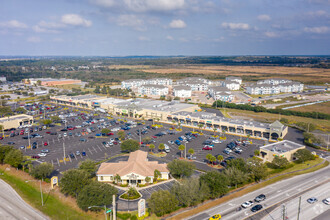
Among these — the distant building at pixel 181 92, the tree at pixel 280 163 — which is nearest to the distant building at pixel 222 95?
the distant building at pixel 181 92

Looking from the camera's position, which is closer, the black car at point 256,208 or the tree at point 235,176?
the black car at point 256,208

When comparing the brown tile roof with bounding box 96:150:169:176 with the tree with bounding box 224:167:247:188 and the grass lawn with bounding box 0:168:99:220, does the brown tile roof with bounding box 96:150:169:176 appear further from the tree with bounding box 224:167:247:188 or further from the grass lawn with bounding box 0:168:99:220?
the tree with bounding box 224:167:247:188

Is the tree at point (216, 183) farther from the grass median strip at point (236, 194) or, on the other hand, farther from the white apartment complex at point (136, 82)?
the white apartment complex at point (136, 82)

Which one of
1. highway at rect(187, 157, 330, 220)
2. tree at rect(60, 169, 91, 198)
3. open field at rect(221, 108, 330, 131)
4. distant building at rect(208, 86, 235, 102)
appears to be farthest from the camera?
distant building at rect(208, 86, 235, 102)

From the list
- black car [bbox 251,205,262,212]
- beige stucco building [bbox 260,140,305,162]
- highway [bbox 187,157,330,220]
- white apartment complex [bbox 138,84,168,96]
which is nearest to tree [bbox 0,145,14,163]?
highway [bbox 187,157,330,220]

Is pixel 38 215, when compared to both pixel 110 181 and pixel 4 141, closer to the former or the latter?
pixel 110 181

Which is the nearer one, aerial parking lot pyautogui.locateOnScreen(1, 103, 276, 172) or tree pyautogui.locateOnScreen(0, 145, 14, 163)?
tree pyautogui.locateOnScreen(0, 145, 14, 163)

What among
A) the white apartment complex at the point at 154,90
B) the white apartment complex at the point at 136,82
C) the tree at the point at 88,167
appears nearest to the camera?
the tree at the point at 88,167

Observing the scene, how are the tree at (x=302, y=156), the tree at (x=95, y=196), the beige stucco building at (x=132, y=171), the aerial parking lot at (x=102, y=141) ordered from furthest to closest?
1. the aerial parking lot at (x=102, y=141)
2. the tree at (x=302, y=156)
3. the beige stucco building at (x=132, y=171)
4. the tree at (x=95, y=196)
